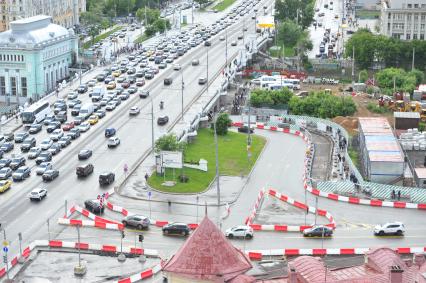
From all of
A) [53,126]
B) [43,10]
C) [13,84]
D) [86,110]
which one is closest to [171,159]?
[53,126]

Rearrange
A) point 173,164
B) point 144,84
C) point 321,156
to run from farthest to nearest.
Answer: point 144,84
point 321,156
point 173,164

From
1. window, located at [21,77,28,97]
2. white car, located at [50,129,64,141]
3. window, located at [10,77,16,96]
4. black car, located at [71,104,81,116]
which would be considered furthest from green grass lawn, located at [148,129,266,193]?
window, located at [10,77,16,96]

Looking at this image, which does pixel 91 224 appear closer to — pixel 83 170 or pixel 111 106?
pixel 83 170

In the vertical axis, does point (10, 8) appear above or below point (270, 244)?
above

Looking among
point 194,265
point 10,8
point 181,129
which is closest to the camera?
point 194,265

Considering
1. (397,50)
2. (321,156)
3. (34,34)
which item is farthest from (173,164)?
(397,50)

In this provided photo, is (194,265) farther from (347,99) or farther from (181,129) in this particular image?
(347,99)

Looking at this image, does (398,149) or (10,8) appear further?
(10,8)
